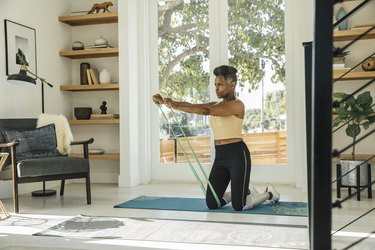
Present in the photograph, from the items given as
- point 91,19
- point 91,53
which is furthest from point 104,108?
point 91,19

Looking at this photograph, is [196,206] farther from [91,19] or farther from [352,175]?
[91,19]

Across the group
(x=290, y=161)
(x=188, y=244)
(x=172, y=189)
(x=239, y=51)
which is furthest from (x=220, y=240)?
(x=239, y=51)

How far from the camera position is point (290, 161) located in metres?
4.99

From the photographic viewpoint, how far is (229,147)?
3512 millimetres

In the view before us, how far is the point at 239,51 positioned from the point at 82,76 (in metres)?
2.04

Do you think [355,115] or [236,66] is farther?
[236,66]

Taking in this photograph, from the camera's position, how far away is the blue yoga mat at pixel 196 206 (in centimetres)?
344

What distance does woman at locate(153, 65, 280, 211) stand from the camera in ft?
11.3

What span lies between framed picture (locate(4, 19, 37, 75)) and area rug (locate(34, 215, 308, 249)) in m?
2.20

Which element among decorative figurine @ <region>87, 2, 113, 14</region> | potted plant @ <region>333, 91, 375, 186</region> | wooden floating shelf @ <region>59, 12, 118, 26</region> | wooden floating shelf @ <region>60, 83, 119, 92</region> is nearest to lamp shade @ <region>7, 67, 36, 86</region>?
wooden floating shelf @ <region>60, 83, 119, 92</region>

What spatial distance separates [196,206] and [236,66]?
211 cm

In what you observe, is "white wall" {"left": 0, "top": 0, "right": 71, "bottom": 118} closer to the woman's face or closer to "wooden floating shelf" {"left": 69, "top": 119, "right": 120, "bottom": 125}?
"wooden floating shelf" {"left": 69, "top": 119, "right": 120, "bottom": 125}

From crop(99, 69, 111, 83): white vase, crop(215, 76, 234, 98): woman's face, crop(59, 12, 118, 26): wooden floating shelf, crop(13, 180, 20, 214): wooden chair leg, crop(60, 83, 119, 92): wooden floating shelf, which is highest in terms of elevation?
crop(59, 12, 118, 26): wooden floating shelf

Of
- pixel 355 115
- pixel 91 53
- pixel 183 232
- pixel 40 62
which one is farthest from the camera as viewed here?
pixel 91 53
